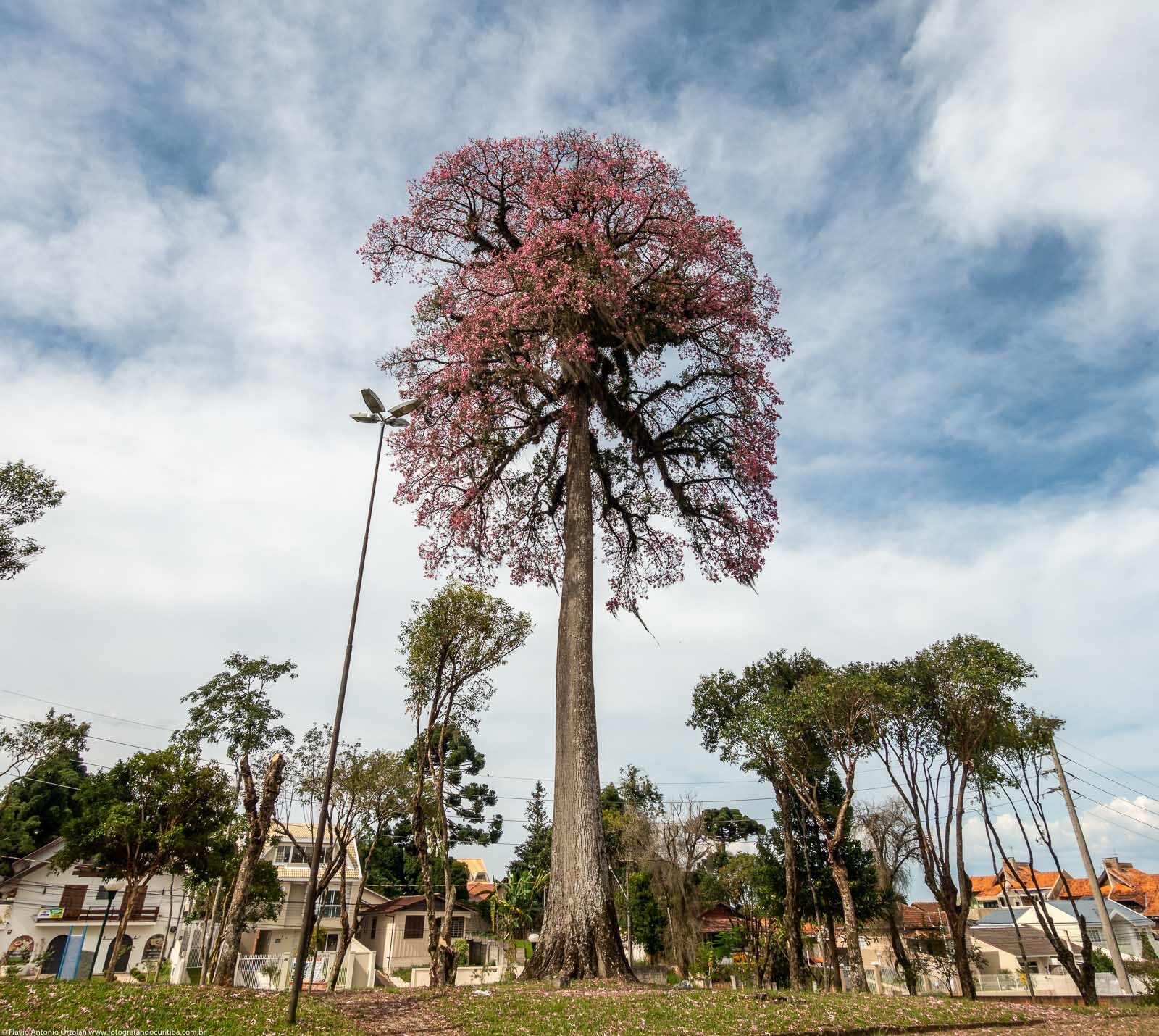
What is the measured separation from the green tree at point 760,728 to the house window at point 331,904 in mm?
27161

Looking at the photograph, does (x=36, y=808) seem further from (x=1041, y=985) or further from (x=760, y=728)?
(x=1041, y=985)

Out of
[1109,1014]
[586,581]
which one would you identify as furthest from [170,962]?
[1109,1014]

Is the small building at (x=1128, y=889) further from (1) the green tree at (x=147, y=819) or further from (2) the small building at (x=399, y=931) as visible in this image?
(1) the green tree at (x=147, y=819)

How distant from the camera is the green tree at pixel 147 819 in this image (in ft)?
60.4

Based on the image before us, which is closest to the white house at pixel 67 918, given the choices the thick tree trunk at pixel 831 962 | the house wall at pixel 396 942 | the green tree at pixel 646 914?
the house wall at pixel 396 942

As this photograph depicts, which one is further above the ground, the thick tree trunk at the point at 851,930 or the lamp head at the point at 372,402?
the lamp head at the point at 372,402

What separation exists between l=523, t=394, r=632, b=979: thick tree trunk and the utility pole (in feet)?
56.9

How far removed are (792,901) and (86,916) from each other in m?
34.9

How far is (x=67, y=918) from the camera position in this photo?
34.5m

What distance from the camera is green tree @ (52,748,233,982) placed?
60.4 ft

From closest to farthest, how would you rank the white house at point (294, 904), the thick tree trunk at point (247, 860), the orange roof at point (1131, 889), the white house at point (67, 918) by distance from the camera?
1. the thick tree trunk at point (247, 860)
2. the white house at point (67, 918)
3. the white house at point (294, 904)
4. the orange roof at point (1131, 889)

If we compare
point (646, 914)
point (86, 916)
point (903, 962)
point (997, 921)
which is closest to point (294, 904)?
point (86, 916)

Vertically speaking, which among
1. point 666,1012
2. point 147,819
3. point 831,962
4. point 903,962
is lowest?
point 903,962

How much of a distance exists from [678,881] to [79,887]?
31490 millimetres
